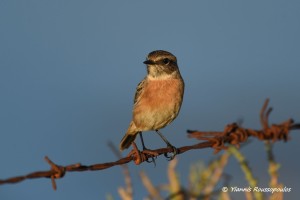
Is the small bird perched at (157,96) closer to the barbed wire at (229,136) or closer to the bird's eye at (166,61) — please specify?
the bird's eye at (166,61)

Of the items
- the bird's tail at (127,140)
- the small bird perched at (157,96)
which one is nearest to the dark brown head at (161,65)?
the small bird perched at (157,96)

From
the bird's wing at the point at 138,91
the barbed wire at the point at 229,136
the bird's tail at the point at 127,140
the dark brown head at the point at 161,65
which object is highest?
the dark brown head at the point at 161,65

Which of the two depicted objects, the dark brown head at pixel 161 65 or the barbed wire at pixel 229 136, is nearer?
the barbed wire at pixel 229 136

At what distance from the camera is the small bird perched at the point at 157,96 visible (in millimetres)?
8711

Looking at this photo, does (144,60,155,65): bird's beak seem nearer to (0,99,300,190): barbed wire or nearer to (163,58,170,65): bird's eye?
(163,58,170,65): bird's eye

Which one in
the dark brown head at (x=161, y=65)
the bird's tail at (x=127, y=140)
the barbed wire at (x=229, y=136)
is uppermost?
the dark brown head at (x=161, y=65)

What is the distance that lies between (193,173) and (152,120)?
211 inches

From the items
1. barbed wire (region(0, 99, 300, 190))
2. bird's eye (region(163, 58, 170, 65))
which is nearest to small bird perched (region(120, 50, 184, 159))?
bird's eye (region(163, 58, 170, 65))

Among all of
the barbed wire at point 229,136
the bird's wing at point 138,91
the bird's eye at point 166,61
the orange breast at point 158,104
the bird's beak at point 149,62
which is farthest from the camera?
the bird's eye at point 166,61

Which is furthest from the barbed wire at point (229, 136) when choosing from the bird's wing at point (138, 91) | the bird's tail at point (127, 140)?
the bird's tail at point (127, 140)

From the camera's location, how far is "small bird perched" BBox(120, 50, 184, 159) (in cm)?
871

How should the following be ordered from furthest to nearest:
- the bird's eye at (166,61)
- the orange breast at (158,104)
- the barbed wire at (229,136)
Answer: the bird's eye at (166,61) → the orange breast at (158,104) → the barbed wire at (229,136)

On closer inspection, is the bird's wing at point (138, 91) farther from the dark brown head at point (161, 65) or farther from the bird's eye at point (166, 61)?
the bird's eye at point (166, 61)

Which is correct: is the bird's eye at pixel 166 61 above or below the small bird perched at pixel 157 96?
above
